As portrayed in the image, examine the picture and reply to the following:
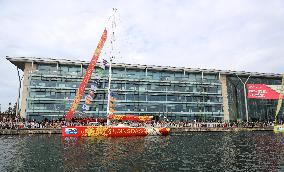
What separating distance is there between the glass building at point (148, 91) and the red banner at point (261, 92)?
4999 millimetres

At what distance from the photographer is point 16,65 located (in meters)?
86.2

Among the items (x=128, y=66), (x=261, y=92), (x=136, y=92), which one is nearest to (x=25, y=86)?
(x=128, y=66)

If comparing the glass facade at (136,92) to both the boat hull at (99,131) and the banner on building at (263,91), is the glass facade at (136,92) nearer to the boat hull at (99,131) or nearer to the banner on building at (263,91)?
the banner on building at (263,91)

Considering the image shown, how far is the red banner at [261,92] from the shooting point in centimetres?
9388

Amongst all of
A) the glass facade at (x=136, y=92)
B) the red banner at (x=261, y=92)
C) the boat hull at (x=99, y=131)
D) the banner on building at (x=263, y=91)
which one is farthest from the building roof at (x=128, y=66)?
the boat hull at (x=99, y=131)

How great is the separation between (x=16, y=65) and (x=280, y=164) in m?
81.0

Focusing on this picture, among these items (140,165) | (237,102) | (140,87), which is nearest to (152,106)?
(140,87)

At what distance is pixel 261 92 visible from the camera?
96312 millimetres

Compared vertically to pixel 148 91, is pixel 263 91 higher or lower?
higher

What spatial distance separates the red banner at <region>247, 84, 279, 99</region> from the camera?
93875 millimetres

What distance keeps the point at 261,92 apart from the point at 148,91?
38406 millimetres

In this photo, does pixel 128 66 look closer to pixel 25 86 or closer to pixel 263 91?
pixel 25 86

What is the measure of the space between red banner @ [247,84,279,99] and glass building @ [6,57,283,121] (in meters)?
5.00

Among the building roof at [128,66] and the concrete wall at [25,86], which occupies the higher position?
the building roof at [128,66]
